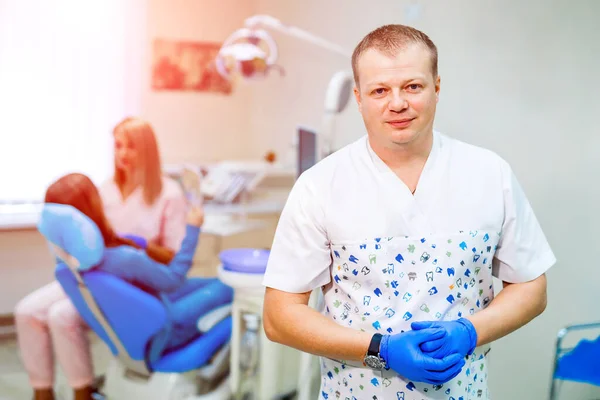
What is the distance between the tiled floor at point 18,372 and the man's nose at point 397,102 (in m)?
1.56

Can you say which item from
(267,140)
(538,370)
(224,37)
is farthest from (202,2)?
(538,370)

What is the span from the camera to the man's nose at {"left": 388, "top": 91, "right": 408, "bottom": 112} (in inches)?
38.1

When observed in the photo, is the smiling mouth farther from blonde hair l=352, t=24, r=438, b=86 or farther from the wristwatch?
the wristwatch

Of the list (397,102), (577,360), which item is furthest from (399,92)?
(577,360)

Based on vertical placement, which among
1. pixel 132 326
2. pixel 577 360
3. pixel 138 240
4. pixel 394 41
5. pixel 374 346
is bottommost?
pixel 132 326

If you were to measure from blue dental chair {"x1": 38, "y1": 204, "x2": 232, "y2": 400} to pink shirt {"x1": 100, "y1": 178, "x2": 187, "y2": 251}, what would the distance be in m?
0.14

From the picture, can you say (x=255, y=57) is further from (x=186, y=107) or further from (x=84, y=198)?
(x=84, y=198)

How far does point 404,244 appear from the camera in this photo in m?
1.02

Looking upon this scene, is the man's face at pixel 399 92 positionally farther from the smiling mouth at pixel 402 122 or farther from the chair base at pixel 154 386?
the chair base at pixel 154 386

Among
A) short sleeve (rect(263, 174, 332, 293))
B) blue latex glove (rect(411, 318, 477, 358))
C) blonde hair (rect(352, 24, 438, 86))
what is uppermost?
blonde hair (rect(352, 24, 438, 86))

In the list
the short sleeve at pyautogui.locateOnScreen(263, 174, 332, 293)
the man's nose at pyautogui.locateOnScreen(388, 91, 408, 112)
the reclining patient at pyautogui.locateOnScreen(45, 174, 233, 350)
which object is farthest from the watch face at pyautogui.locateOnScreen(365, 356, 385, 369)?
the reclining patient at pyautogui.locateOnScreen(45, 174, 233, 350)

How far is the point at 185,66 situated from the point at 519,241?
207 centimetres

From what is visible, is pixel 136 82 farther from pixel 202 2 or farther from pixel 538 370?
pixel 538 370

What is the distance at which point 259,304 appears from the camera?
6.73 feet
